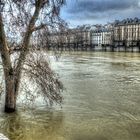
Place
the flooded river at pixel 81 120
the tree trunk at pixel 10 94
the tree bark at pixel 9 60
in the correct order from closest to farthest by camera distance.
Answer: the flooded river at pixel 81 120 < the tree bark at pixel 9 60 < the tree trunk at pixel 10 94

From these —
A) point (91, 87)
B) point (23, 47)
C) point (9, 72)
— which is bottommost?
point (91, 87)

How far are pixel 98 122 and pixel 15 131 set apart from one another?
3.74 m

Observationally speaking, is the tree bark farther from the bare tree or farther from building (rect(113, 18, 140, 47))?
building (rect(113, 18, 140, 47))

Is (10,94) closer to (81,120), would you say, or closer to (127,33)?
(81,120)

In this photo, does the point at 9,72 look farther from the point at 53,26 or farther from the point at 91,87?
the point at 91,87

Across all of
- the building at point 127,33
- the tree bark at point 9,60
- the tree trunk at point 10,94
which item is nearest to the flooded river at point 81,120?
the tree trunk at point 10,94

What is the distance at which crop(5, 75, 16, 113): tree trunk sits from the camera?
723 inches

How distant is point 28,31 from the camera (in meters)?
18.2

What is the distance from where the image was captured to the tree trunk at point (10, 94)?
18.4 metres

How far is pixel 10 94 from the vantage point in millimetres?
18531

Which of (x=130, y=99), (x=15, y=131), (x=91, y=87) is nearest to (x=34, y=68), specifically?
(x=15, y=131)

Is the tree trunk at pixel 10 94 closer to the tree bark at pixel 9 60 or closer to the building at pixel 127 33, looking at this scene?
the tree bark at pixel 9 60

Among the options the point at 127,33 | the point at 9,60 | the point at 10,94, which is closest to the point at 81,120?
the point at 10,94

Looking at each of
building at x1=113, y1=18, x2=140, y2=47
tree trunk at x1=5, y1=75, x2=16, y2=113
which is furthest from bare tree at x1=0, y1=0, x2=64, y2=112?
building at x1=113, y1=18, x2=140, y2=47
